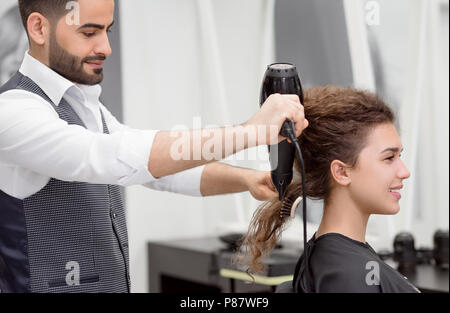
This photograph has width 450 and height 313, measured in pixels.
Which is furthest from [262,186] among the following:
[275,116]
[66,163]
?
[66,163]

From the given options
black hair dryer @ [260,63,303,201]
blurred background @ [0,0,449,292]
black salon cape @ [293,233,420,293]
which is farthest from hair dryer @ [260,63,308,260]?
blurred background @ [0,0,449,292]

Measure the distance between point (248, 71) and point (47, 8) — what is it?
2701mm

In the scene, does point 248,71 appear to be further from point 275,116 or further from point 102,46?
point 275,116

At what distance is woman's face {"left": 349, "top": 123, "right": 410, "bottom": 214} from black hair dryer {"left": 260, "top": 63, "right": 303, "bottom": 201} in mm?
279

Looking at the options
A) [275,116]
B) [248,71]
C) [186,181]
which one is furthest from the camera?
[248,71]

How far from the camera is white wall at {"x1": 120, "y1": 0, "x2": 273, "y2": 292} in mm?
4105

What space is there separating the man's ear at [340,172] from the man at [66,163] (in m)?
0.18

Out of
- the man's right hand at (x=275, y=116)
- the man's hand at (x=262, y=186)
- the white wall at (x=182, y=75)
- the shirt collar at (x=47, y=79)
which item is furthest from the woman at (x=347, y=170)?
the white wall at (x=182, y=75)

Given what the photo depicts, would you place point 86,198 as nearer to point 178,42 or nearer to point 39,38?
point 39,38

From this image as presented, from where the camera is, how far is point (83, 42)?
5.09 feet

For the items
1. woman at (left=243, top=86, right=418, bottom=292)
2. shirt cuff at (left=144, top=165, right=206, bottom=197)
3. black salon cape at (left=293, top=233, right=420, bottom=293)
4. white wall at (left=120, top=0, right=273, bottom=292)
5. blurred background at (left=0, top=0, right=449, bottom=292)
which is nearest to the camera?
black salon cape at (left=293, top=233, right=420, bottom=293)

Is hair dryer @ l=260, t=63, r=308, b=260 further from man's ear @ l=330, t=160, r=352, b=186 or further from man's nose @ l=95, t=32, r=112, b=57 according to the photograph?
man's nose @ l=95, t=32, r=112, b=57

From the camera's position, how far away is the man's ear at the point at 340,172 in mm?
1688
